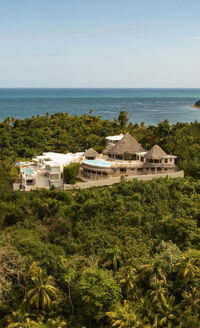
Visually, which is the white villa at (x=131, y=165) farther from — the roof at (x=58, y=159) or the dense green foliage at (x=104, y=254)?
the dense green foliage at (x=104, y=254)

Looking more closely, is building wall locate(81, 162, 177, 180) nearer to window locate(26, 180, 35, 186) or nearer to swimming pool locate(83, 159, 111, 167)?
swimming pool locate(83, 159, 111, 167)

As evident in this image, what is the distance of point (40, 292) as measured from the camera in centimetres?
2222

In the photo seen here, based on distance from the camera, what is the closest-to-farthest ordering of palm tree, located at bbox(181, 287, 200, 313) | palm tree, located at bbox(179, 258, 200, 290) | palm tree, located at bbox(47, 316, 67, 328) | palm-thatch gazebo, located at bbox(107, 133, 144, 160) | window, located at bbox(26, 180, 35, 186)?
palm tree, located at bbox(47, 316, 67, 328) → palm tree, located at bbox(181, 287, 200, 313) → palm tree, located at bbox(179, 258, 200, 290) → window, located at bbox(26, 180, 35, 186) → palm-thatch gazebo, located at bbox(107, 133, 144, 160)

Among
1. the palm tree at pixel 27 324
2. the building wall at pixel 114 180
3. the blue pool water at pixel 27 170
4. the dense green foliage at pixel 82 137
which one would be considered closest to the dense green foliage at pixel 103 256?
the palm tree at pixel 27 324

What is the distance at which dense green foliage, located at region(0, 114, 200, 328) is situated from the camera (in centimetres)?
2181

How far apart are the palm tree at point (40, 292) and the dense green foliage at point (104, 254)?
0.22 ft

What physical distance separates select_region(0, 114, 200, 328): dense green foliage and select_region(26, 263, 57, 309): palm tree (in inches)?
2.6

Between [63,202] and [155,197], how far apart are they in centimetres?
948

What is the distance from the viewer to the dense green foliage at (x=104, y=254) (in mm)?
21812

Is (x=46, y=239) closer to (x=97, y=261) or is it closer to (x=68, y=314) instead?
(x=97, y=261)

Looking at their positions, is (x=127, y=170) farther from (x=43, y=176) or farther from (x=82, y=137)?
(x=82, y=137)

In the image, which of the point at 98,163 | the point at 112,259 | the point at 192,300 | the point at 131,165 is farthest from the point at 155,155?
the point at 192,300

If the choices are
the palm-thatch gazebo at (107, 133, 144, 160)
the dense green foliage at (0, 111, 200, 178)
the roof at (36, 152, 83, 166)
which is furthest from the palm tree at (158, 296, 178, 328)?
the palm-thatch gazebo at (107, 133, 144, 160)

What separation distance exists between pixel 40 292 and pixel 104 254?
6.35m
